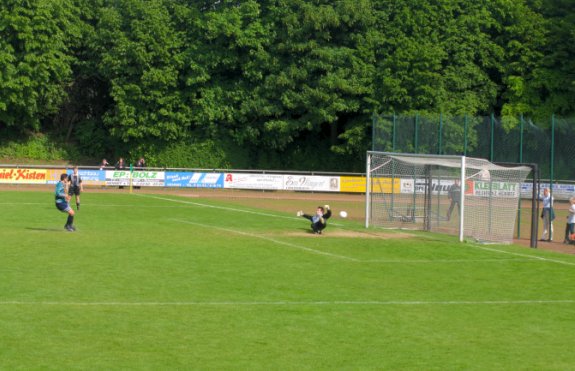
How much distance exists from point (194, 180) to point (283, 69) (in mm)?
12789

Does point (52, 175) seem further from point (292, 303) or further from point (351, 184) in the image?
point (292, 303)

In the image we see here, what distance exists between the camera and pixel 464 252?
78.2ft

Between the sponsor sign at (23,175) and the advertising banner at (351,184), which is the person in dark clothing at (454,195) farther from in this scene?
the sponsor sign at (23,175)

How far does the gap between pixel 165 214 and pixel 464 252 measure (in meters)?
13.9

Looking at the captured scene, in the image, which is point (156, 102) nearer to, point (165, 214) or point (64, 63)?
point (64, 63)

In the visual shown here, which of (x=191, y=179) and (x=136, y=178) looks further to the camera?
(x=191, y=179)

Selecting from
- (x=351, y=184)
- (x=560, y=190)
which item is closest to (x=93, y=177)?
(x=351, y=184)

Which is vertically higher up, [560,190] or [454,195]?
[560,190]

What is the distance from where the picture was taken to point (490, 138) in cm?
3916

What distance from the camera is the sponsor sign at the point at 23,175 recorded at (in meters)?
49.4

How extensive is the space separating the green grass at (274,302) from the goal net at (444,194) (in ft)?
5.88

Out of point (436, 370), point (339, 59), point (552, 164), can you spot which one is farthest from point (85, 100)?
point (436, 370)

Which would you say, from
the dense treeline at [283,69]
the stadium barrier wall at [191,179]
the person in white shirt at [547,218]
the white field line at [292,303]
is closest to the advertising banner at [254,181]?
the stadium barrier wall at [191,179]

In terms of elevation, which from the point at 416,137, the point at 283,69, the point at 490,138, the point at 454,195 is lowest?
the point at 454,195
